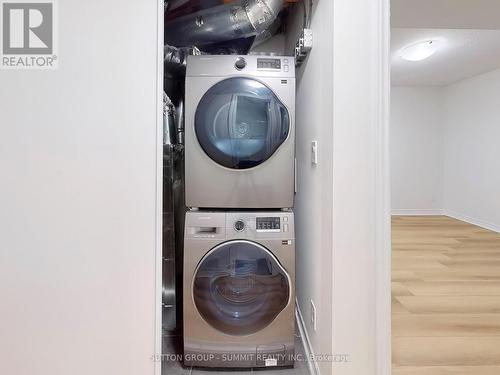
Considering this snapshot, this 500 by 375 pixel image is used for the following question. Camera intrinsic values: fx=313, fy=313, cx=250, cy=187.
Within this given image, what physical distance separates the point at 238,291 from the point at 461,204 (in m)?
5.46

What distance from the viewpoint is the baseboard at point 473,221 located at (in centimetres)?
482

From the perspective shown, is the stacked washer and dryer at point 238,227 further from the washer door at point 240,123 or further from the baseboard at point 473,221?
the baseboard at point 473,221

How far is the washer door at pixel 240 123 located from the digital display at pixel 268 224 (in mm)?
301

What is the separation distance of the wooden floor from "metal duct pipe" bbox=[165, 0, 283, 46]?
2.16 metres

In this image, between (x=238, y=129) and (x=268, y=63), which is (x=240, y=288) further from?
(x=268, y=63)

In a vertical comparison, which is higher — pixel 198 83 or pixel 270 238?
pixel 198 83

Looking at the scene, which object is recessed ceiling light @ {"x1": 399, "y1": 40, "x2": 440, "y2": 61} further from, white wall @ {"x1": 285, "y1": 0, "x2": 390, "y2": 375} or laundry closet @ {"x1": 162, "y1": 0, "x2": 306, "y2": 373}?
white wall @ {"x1": 285, "y1": 0, "x2": 390, "y2": 375}

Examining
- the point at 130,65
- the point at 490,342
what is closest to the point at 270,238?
the point at 130,65

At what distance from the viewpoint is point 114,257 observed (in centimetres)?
132

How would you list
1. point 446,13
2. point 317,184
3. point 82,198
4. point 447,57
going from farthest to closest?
point 447,57, point 446,13, point 317,184, point 82,198

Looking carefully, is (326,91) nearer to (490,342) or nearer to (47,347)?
(47,347)

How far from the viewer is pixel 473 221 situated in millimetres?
5293

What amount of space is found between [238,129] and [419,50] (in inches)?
135

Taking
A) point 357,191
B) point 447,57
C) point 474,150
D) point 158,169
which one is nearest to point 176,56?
point 158,169
